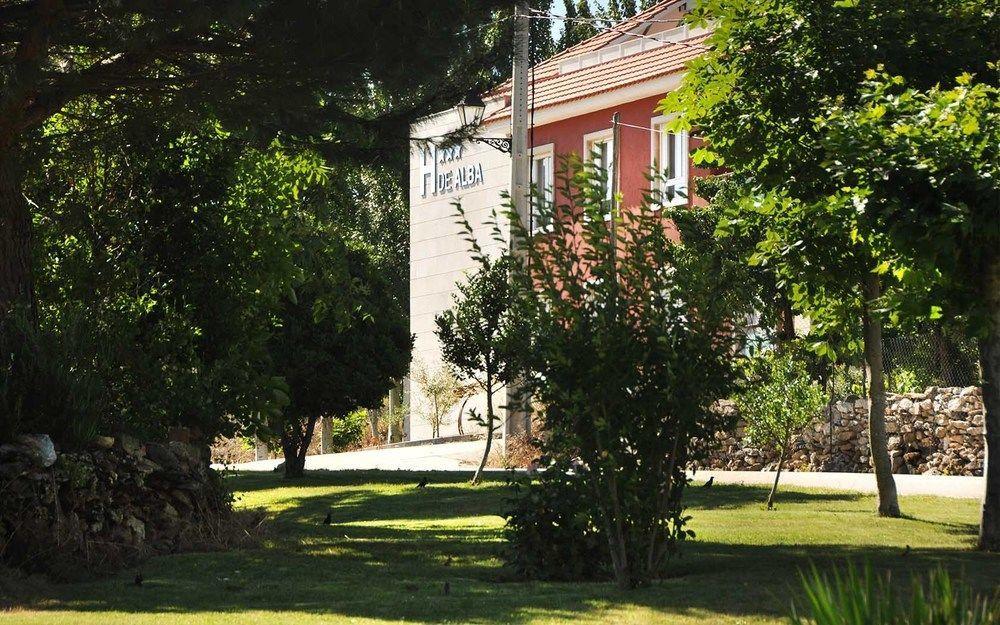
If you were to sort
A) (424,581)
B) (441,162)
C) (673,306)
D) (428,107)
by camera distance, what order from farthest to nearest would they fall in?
1. (441,162)
2. (428,107)
3. (424,581)
4. (673,306)

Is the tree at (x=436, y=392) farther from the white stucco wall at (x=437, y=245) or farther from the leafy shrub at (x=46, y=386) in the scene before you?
the leafy shrub at (x=46, y=386)

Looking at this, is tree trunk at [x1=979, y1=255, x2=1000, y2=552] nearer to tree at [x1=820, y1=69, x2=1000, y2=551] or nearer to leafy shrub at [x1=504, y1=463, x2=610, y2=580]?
tree at [x1=820, y1=69, x2=1000, y2=551]

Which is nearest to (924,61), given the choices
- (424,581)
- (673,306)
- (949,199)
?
(949,199)

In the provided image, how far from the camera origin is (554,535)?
9.41 meters

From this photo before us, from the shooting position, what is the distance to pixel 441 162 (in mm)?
35406

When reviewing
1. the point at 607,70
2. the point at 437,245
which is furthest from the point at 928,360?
the point at 437,245

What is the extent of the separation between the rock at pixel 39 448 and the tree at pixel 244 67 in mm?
1535

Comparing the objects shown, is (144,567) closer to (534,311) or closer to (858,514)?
(534,311)

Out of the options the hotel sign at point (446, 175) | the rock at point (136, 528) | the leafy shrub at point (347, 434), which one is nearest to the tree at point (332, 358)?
the rock at point (136, 528)

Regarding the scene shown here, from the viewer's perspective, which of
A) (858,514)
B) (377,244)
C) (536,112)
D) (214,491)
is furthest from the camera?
(377,244)

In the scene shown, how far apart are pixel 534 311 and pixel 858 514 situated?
6.82 m

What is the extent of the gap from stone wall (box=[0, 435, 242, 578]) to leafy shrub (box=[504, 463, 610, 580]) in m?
3.36

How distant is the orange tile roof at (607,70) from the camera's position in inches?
1076

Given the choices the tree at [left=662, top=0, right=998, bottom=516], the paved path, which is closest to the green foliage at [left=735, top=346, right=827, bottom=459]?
the paved path
